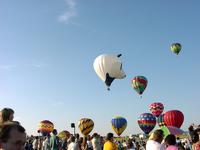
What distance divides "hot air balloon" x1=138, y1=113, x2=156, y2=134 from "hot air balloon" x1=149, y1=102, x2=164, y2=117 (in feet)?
12.5

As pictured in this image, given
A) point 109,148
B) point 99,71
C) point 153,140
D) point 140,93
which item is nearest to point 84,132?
point 99,71

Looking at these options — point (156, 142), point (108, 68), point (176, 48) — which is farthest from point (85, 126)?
point (156, 142)

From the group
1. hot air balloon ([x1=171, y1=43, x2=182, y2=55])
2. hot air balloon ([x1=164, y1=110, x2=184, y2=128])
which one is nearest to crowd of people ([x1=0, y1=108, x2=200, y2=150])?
hot air balloon ([x1=164, y1=110, x2=184, y2=128])

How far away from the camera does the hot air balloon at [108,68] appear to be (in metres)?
35.6

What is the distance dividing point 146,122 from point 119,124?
2865 millimetres

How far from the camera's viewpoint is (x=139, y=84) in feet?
134

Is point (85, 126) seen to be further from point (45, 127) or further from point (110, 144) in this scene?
point (110, 144)

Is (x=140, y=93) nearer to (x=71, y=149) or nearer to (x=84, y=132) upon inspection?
(x=84, y=132)

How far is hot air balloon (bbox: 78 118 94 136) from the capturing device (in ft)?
107

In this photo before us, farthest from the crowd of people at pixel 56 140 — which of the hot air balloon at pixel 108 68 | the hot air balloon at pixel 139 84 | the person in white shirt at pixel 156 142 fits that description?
the hot air balloon at pixel 139 84

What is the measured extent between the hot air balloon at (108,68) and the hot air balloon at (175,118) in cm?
563

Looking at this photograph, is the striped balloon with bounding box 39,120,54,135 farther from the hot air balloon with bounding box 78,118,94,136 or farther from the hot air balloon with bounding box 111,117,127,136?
the hot air balloon with bounding box 78,118,94,136

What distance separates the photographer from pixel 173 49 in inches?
1832

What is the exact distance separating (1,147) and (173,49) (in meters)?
45.0
